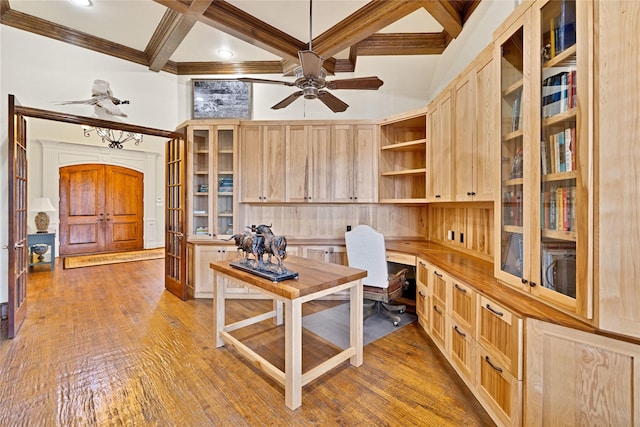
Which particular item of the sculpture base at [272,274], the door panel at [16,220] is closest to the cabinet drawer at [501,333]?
the sculpture base at [272,274]

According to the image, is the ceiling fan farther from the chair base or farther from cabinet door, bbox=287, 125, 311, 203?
the chair base

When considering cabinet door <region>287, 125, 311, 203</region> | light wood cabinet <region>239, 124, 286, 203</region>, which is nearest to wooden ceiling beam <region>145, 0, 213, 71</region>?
light wood cabinet <region>239, 124, 286, 203</region>

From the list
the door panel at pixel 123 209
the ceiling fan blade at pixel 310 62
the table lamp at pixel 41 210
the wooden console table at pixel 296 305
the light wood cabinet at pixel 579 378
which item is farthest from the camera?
the door panel at pixel 123 209

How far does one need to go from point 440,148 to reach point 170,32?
3562 millimetres

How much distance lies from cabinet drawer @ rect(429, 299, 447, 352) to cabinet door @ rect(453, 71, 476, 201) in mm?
1021

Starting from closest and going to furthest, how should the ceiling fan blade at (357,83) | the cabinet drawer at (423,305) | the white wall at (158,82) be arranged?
1. the ceiling fan blade at (357,83)
2. the cabinet drawer at (423,305)
3. the white wall at (158,82)

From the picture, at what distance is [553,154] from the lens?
1.52 m

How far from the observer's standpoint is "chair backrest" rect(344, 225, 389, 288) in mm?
2969

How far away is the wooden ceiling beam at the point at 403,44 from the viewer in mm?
3596

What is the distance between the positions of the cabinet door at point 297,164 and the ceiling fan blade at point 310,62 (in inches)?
68.6

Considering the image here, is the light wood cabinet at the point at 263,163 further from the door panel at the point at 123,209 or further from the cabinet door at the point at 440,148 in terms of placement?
the door panel at the point at 123,209

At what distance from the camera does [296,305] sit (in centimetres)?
191

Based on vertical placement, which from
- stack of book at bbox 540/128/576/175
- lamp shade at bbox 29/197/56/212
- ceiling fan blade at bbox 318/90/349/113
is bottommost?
lamp shade at bbox 29/197/56/212

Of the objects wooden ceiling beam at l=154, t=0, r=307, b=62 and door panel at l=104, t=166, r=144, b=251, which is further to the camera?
door panel at l=104, t=166, r=144, b=251
